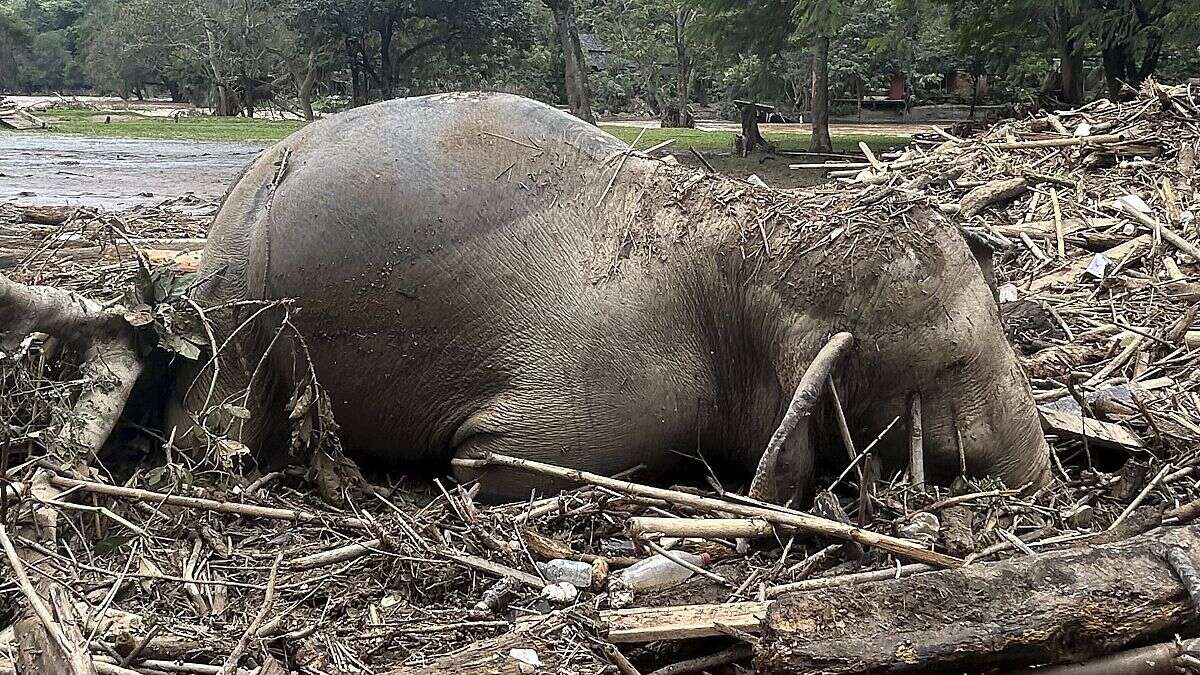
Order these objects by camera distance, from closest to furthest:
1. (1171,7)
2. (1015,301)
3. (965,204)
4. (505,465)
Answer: (505,465) → (1015,301) → (965,204) → (1171,7)

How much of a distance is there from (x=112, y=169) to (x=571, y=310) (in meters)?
15.9

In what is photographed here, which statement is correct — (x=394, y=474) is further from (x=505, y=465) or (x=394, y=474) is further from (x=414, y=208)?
(x=414, y=208)

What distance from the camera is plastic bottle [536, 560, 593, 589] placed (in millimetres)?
3307

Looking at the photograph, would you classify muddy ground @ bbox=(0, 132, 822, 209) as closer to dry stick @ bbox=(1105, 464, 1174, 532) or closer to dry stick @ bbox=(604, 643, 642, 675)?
dry stick @ bbox=(1105, 464, 1174, 532)

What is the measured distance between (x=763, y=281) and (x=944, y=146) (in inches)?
286

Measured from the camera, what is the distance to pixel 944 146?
426 inches

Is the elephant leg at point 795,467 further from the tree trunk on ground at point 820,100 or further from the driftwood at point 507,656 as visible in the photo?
the tree trunk on ground at point 820,100

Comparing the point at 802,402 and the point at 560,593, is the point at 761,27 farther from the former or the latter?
the point at 560,593

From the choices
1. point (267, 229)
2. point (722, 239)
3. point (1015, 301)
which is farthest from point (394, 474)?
point (1015, 301)

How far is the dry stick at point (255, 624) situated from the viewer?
2803 millimetres

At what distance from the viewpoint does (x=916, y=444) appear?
3971 mm

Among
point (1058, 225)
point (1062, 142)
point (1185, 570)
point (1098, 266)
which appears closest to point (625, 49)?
point (1062, 142)

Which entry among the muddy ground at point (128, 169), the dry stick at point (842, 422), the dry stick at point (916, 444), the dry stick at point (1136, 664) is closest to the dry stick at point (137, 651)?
the dry stick at point (1136, 664)

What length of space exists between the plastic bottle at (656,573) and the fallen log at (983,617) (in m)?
Answer: 0.61
